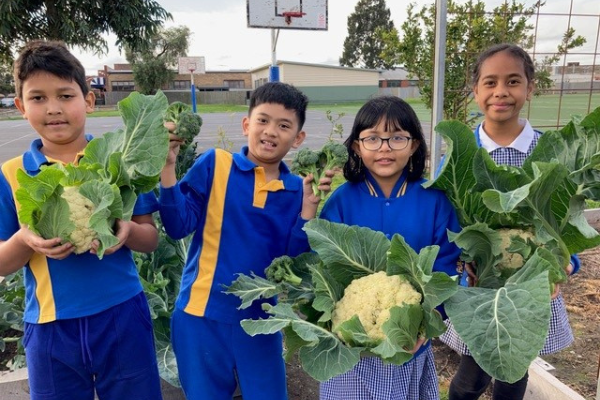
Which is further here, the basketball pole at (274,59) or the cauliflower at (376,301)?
the basketball pole at (274,59)

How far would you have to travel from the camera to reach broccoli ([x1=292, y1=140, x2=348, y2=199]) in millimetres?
1623

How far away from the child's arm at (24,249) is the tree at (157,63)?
39.5 m

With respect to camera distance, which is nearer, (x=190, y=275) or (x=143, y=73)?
(x=190, y=275)

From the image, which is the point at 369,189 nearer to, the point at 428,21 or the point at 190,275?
the point at 190,275

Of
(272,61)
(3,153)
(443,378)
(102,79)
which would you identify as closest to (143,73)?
(102,79)

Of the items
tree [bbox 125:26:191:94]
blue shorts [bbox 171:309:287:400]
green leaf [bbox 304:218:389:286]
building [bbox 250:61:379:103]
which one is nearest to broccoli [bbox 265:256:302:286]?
green leaf [bbox 304:218:389:286]

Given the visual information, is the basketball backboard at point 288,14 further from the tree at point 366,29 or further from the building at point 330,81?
the tree at point 366,29

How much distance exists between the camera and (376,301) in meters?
1.43

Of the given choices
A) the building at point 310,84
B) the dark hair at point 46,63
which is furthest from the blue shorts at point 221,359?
the building at point 310,84

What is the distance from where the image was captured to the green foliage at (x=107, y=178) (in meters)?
1.39

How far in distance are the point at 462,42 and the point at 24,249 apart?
4804 mm

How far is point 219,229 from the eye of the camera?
176 centimetres

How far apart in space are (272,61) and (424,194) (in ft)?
12.8

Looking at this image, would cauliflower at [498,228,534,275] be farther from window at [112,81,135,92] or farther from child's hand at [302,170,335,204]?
window at [112,81,135,92]
